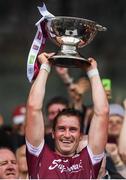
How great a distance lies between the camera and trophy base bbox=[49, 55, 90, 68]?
5.40 metres

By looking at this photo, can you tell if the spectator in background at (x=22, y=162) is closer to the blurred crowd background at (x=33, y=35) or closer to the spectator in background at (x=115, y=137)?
the spectator in background at (x=115, y=137)

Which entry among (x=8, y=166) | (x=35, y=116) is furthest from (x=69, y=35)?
(x=8, y=166)

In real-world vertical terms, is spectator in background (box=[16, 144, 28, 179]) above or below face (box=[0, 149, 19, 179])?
below

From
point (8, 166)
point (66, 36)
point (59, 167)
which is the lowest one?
point (8, 166)

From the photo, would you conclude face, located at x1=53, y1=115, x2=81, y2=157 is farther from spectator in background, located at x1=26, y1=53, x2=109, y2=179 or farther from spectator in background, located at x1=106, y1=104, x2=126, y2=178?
spectator in background, located at x1=106, y1=104, x2=126, y2=178

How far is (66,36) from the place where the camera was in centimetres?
555

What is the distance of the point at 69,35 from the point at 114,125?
2310mm

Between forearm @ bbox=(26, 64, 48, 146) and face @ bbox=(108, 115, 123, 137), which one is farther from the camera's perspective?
face @ bbox=(108, 115, 123, 137)

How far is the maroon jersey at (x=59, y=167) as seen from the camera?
5.40m

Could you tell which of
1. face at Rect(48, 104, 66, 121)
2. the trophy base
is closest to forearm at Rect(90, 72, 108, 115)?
the trophy base

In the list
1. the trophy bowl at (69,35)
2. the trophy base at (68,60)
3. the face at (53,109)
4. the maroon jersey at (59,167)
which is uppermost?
the trophy bowl at (69,35)

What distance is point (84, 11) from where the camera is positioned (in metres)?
10.9

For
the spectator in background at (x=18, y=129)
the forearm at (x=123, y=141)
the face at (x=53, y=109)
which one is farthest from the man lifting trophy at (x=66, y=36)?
the face at (x=53, y=109)

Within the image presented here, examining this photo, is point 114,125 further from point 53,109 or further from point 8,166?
point 8,166
